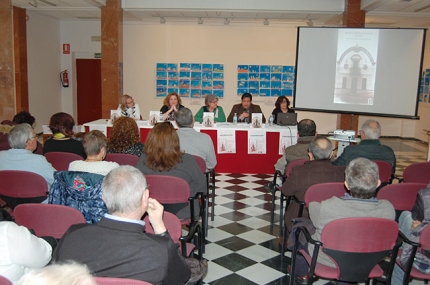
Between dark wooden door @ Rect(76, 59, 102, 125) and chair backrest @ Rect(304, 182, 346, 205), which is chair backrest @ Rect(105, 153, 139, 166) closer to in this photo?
chair backrest @ Rect(304, 182, 346, 205)

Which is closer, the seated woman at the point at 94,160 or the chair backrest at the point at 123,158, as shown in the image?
the seated woman at the point at 94,160

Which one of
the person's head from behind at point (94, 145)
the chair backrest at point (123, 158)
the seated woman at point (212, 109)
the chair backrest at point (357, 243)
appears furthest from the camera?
the seated woman at point (212, 109)

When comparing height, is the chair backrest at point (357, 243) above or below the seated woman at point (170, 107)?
below

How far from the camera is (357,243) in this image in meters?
2.59

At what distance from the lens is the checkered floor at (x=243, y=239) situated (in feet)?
12.2

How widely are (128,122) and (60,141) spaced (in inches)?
33.1

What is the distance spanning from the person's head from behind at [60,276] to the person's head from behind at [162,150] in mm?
2402

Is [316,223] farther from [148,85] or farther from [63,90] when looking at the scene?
[63,90]

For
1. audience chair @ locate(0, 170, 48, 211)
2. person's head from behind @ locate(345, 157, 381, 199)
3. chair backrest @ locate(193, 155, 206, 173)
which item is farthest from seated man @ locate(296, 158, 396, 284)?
audience chair @ locate(0, 170, 48, 211)

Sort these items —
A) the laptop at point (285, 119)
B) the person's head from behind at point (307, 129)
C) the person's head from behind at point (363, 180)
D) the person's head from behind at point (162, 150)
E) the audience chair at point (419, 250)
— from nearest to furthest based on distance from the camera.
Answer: the audience chair at point (419, 250) < the person's head from behind at point (363, 180) < the person's head from behind at point (162, 150) < the person's head from behind at point (307, 129) < the laptop at point (285, 119)

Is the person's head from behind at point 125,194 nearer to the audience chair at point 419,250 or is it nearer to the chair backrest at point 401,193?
the audience chair at point 419,250

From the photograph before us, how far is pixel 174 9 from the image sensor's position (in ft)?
30.6

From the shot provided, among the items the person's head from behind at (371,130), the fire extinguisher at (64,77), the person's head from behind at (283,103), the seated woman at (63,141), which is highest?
the fire extinguisher at (64,77)

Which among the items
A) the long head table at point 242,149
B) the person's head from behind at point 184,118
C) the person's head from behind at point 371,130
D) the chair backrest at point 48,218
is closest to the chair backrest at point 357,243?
the chair backrest at point 48,218
